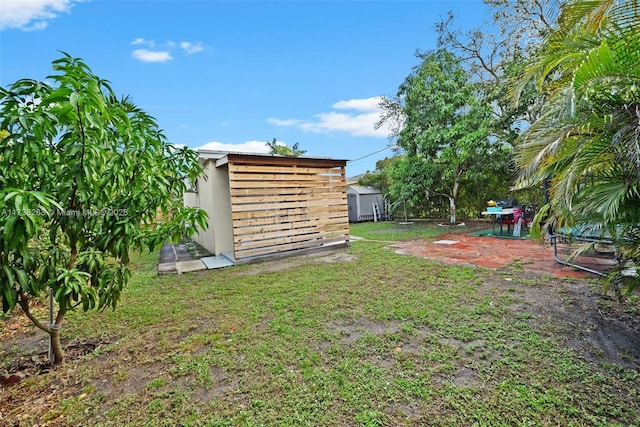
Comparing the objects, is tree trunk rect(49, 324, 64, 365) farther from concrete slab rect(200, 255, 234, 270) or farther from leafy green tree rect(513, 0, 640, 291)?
leafy green tree rect(513, 0, 640, 291)

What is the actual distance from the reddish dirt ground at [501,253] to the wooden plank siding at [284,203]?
2.02m

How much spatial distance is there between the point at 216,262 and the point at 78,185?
195 inches

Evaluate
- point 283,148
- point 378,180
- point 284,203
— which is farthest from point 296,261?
point 283,148

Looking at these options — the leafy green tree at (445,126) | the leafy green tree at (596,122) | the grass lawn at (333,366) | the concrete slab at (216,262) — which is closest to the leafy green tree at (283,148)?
the leafy green tree at (445,126)

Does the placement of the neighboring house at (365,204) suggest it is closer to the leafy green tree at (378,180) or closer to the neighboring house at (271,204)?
the leafy green tree at (378,180)

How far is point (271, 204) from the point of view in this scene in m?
6.93

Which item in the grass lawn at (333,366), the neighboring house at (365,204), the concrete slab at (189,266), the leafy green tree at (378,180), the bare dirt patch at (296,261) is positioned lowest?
the grass lawn at (333,366)

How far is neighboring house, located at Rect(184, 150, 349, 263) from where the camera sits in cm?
648

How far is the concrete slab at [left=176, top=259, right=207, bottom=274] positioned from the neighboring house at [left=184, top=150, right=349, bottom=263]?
→ 0.70 m

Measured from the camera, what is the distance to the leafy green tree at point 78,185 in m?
1.74

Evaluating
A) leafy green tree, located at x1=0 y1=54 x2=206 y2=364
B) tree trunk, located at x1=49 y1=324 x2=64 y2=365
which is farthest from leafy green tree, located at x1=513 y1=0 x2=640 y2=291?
tree trunk, located at x1=49 y1=324 x2=64 y2=365

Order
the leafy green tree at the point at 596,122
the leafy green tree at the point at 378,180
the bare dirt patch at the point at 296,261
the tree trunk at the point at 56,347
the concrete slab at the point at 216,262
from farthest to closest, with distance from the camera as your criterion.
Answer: the leafy green tree at the point at 378,180
the concrete slab at the point at 216,262
the bare dirt patch at the point at 296,261
the tree trunk at the point at 56,347
the leafy green tree at the point at 596,122

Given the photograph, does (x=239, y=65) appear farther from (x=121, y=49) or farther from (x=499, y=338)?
(x=499, y=338)

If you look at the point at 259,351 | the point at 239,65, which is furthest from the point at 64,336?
the point at 239,65
